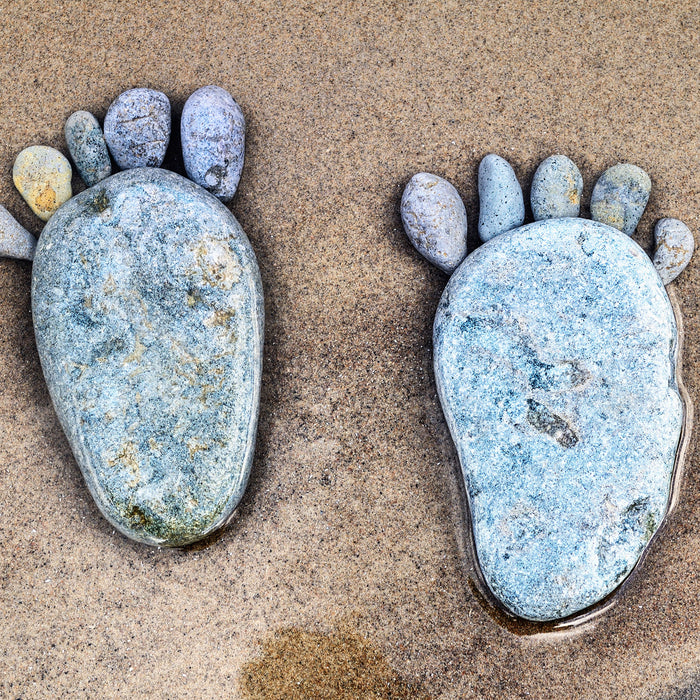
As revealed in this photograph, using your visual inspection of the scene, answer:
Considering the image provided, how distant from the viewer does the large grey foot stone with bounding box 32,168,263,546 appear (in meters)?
2.40

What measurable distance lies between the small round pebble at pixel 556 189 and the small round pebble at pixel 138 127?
5.26ft

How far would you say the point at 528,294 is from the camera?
2453 millimetres

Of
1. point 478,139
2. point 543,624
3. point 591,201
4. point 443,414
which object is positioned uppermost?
point 478,139

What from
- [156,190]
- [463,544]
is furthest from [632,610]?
[156,190]

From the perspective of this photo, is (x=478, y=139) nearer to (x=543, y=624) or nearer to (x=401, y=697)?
(x=543, y=624)

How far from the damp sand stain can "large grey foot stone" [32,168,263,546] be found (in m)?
0.59

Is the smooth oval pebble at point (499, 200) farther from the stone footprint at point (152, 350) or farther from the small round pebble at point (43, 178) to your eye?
the small round pebble at point (43, 178)

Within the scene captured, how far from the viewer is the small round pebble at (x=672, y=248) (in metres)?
2.59

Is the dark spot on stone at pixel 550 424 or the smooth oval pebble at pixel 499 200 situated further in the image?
the smooth oval pebble at pixel 499 200

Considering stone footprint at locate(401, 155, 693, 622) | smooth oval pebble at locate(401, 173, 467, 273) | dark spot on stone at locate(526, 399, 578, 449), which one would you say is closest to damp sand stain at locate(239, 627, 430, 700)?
stone footprint at locate(401, 155, 693, 622)

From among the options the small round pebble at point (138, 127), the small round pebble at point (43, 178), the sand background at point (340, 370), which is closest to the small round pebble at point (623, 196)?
the sand background at point (340, 370)

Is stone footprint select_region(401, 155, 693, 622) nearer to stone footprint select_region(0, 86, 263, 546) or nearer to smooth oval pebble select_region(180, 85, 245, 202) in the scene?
stone footprint select_region(0, 86, 263, 546)

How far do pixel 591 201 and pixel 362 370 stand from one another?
1.22 m

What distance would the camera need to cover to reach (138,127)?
2.60 meters
